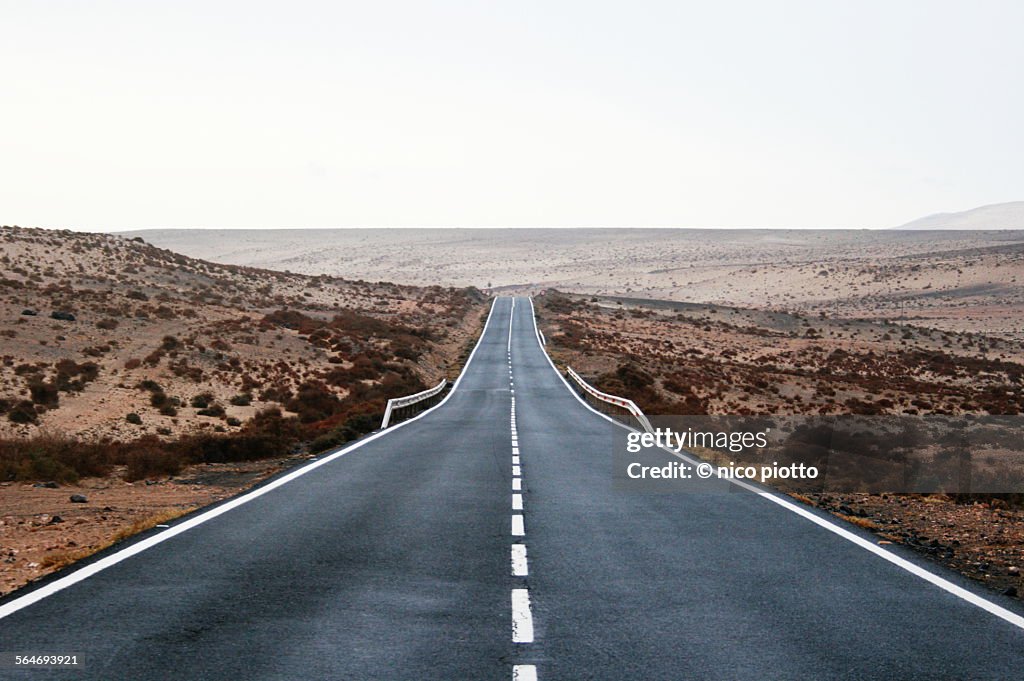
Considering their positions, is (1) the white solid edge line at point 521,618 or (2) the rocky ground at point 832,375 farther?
(2) the rocky ground at point 832,375

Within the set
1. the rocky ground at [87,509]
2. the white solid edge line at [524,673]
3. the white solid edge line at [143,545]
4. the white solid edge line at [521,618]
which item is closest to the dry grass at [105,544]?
the rocky ground at [87,509]

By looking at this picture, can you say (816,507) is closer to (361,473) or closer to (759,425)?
(361,473)

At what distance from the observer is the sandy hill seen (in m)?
29.7

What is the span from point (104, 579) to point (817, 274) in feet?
559

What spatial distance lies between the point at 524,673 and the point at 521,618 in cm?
129

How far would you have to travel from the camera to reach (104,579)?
8047 mm

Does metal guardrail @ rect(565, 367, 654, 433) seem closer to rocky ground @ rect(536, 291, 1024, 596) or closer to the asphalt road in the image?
rocky ground @ rect(536, 291, 1024, 596)

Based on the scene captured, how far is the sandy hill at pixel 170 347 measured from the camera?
29.7 m

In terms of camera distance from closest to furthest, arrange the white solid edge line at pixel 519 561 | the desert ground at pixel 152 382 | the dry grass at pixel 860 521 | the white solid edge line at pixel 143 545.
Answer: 1. the white solid edge line at pixel 143 545
2. the white solid edge line at pixel 519 561
3. the dry grass at pixel 860 521
4. the desert ground at pixel 152 382

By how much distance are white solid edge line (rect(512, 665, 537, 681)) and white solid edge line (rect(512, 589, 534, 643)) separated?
Result: 58 cm

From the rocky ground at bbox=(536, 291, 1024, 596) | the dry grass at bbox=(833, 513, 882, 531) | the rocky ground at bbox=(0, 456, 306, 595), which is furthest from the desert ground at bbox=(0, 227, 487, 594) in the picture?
the rocky ground at bbox=(536, 291, 1024, 596)

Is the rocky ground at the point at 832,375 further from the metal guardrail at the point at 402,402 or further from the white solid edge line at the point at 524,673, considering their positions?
the metal guardrail at the point at 402,402

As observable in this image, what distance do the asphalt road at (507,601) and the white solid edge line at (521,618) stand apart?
3cm

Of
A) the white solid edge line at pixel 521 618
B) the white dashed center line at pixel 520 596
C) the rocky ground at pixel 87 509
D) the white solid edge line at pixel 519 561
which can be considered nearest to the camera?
the white dashed center line at pixel 520 596
